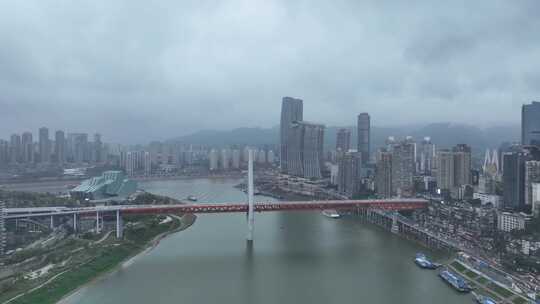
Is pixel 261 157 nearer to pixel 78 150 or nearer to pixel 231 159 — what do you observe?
pixel 231 159

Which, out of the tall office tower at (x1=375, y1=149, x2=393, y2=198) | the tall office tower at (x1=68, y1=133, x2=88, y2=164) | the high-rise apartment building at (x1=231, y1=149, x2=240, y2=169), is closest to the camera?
the tall office tower at (x1=375, y1=149, x2=393, y2=198)

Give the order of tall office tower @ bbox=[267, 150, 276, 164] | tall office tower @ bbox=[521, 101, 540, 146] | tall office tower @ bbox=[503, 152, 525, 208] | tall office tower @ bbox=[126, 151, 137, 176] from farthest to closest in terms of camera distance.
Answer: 1. tall office tower @ bbox=[267, 150, 276, 164]
2. tall office tower @ bbox=[126, 151, 137, 176]
3. tall office tower @ bbox=[521, 101, 540, 146]
4. tall office tower @ bbox=[503, 152, 525, 208]

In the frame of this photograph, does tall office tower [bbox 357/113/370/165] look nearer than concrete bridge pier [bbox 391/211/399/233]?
No

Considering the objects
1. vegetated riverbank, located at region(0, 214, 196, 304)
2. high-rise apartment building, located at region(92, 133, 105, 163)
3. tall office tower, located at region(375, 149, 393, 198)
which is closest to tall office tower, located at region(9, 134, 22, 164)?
high-rise apartment building, located at region(92, 133, 105, 163)

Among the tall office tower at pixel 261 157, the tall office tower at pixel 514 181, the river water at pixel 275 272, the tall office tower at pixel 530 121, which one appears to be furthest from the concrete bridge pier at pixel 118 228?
the tall office tower at pixel 261 157

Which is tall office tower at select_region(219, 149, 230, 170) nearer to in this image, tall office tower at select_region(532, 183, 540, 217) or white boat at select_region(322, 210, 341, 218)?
white boat at select_region(322, 210, 341, 218)

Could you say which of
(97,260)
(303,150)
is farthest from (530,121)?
(97,260)

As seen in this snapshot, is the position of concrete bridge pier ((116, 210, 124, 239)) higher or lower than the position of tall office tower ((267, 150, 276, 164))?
lower

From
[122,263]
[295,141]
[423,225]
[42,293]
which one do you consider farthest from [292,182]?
[42,293]

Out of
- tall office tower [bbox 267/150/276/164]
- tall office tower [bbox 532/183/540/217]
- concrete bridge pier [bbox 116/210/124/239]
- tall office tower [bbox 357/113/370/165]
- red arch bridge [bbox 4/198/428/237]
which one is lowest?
concrete bridge pier [bbox 116/210/124/239]
